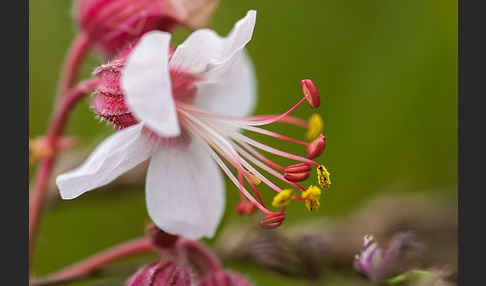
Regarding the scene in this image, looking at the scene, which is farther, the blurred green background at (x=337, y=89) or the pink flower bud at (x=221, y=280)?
the blurred green background at (x=337, y=89)

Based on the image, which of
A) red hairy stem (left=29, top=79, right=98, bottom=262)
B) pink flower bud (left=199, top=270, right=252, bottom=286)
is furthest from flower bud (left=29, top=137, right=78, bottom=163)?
pink flower bud (left=199, top=270, right=252, bottom=286)

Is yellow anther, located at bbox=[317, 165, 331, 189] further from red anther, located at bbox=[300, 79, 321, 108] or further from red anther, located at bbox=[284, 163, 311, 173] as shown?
red anther, located at bbox=[300, 79, 321, 108]

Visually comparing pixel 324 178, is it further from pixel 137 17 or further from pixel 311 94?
pixel 137 17

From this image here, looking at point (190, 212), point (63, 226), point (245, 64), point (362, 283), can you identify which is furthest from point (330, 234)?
point (63, 226)

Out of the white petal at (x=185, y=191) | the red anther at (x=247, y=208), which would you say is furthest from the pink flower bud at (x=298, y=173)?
the white petal at (x=185, y=191)

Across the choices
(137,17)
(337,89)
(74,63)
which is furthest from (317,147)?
(337,89)

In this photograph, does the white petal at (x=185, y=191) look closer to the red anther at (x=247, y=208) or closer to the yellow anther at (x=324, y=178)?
the red anther at (x=247, y=208)

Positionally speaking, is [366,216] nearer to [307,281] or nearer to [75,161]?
[307,281]

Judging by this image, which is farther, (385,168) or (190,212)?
(385,168)
